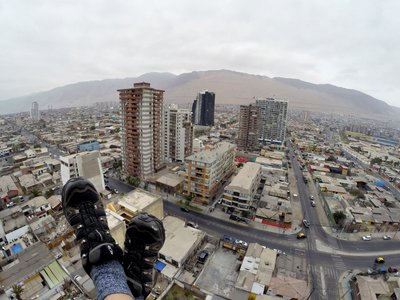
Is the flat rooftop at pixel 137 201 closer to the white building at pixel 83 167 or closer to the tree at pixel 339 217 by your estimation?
the white building at pixel 83 167

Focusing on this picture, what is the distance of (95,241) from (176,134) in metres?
23.0

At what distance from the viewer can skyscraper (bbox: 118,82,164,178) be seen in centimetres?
1988

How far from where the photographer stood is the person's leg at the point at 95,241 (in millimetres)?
3304

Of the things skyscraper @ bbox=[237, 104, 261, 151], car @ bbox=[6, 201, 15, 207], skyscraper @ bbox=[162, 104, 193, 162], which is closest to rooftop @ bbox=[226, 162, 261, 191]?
skyscraper @ bbox=[162, 104, 193, 162]

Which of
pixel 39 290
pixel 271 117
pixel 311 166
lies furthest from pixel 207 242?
pixel 271 117

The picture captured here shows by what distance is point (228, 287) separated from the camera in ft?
33.7

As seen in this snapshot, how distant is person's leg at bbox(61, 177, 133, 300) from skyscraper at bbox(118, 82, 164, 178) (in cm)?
1571

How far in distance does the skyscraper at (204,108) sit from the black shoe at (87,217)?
57.9 m

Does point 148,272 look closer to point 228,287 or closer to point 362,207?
point 228,287

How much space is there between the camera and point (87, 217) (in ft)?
16.5

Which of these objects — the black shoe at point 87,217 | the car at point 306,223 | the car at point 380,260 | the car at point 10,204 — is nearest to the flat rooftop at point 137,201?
the black shoe at point 87,217

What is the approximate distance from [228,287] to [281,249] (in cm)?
505

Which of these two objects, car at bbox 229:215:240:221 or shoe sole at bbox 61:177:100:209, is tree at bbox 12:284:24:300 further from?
car at bbox 229:215:240:221

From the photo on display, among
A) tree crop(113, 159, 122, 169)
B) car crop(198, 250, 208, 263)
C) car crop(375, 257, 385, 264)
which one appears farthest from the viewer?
tree crop(113, 159, 122, 169)
